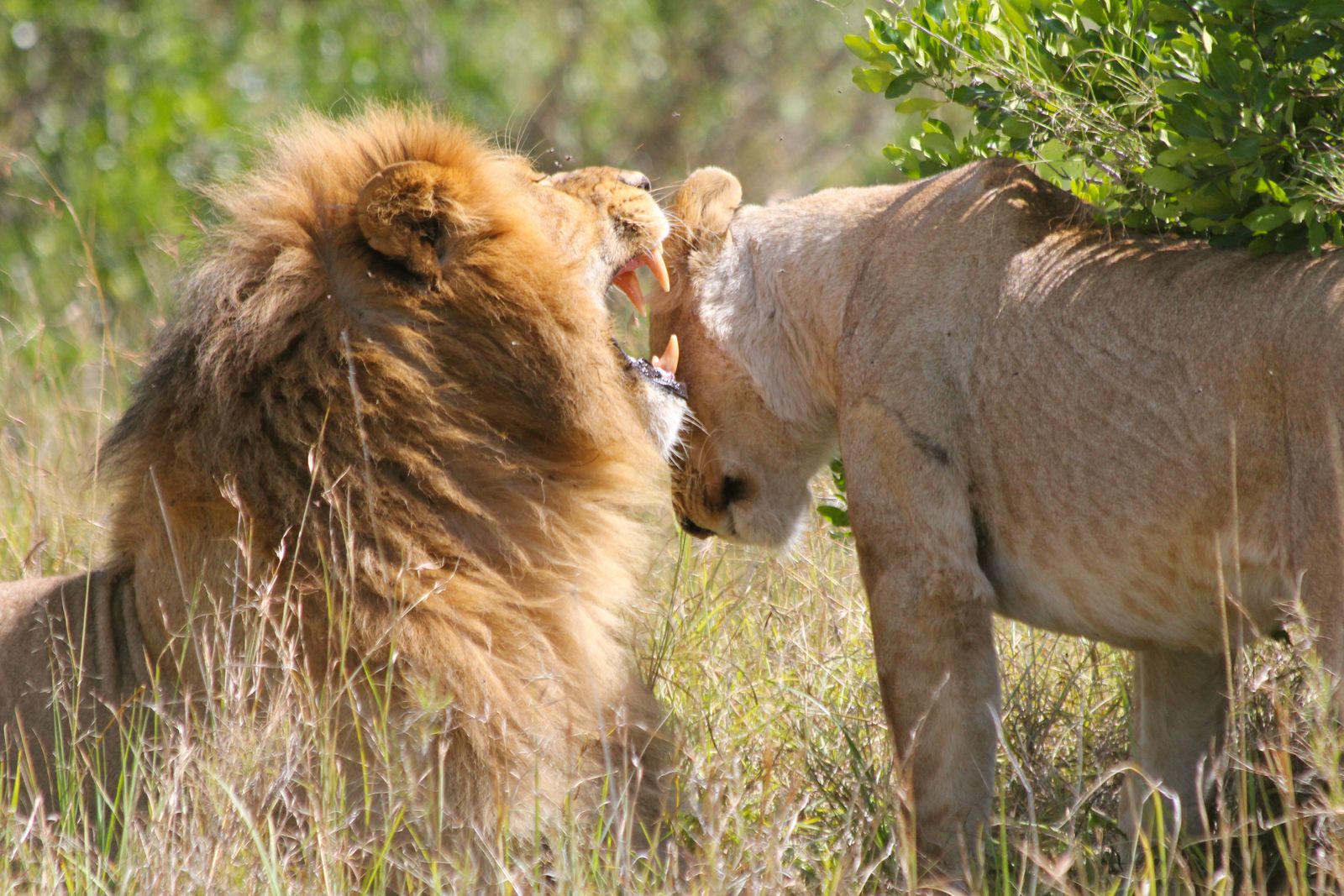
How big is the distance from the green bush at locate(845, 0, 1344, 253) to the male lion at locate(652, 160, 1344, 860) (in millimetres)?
79

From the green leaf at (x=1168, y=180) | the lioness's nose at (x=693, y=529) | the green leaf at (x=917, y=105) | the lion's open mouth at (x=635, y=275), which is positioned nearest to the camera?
the green leaf at (x=1168, y=180)

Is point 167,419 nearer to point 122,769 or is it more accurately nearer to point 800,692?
point 122,769

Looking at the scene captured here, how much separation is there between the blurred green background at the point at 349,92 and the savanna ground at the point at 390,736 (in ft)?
0.10

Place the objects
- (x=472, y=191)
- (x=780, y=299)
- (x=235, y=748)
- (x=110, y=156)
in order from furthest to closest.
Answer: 1. (x=110, y=156)
2. (x=780, y=299)
3. (x=472, y=191)
4. (x=235, y=748)

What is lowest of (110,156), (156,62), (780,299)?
(780,299)

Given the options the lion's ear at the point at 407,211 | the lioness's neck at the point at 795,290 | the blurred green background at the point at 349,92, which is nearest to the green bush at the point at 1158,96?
the lioness's neck at the point at 795,290

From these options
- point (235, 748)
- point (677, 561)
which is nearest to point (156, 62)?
point (677, 561)

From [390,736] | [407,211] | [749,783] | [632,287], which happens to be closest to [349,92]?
[632,287]

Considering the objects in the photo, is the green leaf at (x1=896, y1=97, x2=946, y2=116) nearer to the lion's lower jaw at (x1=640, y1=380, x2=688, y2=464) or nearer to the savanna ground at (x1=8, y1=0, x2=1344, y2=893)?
the savanna ground at (x1=8, y1=0, x2=1344, y2=893)

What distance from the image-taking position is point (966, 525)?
292 centimetres

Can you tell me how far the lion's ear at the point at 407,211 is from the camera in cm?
295

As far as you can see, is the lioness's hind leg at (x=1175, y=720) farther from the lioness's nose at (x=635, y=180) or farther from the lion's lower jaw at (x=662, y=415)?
the lioness's nose at (x=635, y=180)

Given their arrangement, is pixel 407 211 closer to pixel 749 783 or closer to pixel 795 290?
pixel 795 290

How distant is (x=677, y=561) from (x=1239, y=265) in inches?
81.7
